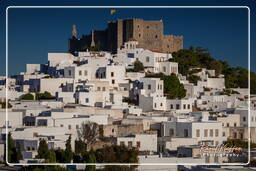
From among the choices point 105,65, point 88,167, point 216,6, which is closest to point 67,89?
point 105,65

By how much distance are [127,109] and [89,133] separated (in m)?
2.87

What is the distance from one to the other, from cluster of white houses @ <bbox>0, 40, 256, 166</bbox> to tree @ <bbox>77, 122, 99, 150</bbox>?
0.13 metres

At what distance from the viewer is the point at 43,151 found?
336 inches

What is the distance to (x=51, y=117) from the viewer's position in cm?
1129

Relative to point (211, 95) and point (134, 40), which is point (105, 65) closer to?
point (211, 95)

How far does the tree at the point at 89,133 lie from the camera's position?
32.8 feet

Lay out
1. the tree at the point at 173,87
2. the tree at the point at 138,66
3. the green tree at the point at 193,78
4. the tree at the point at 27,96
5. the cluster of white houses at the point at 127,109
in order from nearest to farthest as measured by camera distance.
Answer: the cluster of white houses at the point at 127,109 < the tree at the point at 27,96 < the tree at the point at 173,87 < the tree at the point at 138,66 < the green tree at the point at 193,78

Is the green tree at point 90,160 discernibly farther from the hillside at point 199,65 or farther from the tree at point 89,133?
the hillside at point 199,65

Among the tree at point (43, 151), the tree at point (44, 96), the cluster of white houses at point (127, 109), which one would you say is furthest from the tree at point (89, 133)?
the tree at point (44, 96)

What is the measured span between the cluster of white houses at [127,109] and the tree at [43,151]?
0.11 m

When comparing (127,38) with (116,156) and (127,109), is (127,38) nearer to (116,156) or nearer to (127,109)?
(127,109)

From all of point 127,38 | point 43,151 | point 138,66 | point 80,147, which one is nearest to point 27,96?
point 138,66

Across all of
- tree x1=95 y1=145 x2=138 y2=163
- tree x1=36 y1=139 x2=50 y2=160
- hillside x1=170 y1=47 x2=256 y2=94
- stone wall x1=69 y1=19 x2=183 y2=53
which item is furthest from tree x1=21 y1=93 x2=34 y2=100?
stone wall x1=69 y1=19 x2=183 y2=53

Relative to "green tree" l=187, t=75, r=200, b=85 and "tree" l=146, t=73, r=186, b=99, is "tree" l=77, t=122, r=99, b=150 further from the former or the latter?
"green tree" l=187, t=75, r=200, b=85
